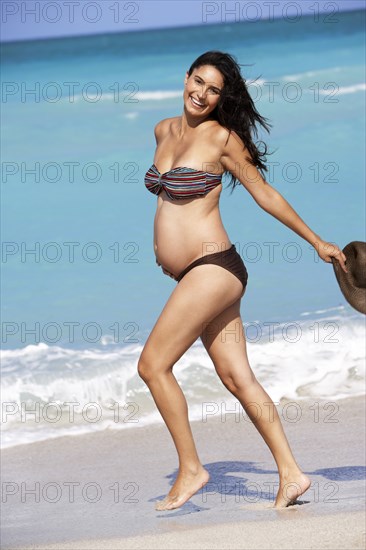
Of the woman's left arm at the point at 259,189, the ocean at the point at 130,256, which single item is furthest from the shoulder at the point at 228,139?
the ocean at the point at 130,256

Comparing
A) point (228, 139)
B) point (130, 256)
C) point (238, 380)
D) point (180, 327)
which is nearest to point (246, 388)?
point (238, 380)

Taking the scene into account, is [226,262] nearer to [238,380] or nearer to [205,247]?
[205,247]

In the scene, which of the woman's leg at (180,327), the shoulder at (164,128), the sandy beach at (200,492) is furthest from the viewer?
the shoulder at (164,128)

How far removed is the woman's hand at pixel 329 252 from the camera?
443 centimetres

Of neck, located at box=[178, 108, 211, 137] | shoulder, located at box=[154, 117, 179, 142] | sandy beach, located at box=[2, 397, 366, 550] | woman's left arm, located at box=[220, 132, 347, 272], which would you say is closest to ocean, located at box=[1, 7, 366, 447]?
sandy beach, located at box=[2, 397, 366, 550]

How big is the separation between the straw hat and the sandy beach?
76 centimetres

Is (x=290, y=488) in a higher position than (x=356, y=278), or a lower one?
lower

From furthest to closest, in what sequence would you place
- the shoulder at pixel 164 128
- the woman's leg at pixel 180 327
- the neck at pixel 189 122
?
the shoulder at pixel 164 128, the neck at pixel 189 122, the woman's leg at pixel 180 327

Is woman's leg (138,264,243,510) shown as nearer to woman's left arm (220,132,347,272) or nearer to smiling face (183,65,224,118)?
woman's left arm (220,132,347,272)

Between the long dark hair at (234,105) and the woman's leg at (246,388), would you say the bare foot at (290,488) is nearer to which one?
the woman's leg at (246,388)

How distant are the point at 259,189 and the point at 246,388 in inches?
30.3

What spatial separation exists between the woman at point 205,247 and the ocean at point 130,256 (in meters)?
1.65

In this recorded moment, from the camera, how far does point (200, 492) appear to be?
16.4 ft

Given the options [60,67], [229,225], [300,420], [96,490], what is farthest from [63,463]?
[60,67]
